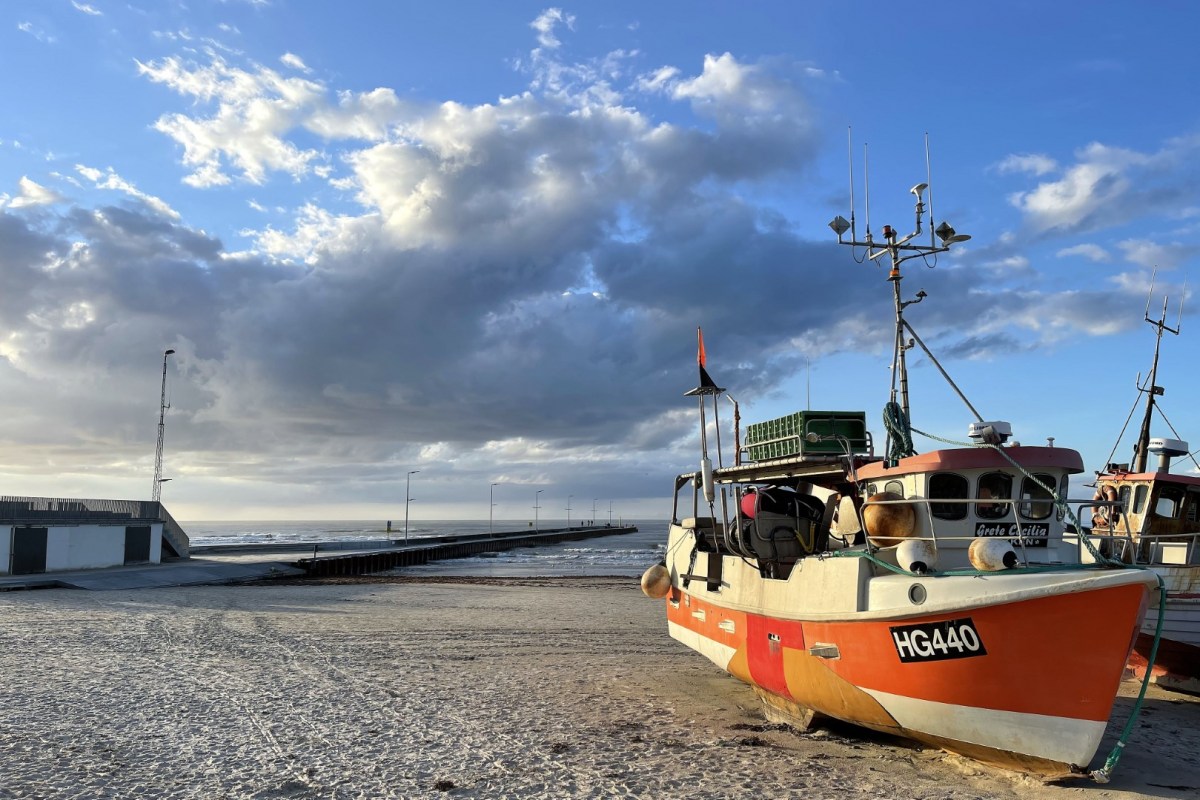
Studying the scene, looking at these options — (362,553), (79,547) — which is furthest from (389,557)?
(79,547)

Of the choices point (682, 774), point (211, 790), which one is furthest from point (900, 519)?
point (211, 790)

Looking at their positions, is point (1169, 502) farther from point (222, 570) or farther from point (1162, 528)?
point (222, 570)

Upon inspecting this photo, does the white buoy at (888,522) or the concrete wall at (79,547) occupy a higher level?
the white buoy at (888,522)

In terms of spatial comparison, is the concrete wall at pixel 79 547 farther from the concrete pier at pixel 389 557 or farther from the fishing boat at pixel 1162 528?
the fishing boat at pixel 1162 528

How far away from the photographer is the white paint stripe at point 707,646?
470 inches

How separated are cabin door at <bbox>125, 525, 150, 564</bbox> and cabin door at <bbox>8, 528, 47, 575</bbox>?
4.62 meters

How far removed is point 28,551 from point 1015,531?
36.3m

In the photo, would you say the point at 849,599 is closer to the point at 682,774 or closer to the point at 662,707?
the point at 682,774

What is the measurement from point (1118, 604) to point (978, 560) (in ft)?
3.90

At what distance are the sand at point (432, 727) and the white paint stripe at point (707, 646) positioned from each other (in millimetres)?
566

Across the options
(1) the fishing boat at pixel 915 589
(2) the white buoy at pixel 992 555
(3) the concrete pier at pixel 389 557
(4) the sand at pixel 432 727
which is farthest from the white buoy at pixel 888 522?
(3) the concrete pier at pixel 389 557

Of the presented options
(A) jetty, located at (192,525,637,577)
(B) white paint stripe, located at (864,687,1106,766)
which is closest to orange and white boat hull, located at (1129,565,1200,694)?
(B) white paint stripe, located at (864,687,1106,766)

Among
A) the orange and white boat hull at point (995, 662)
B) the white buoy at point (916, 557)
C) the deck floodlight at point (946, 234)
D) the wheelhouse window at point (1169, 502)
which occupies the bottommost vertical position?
the orange and white boat hull at point (995, 662)

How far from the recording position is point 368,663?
1484 centimetres
